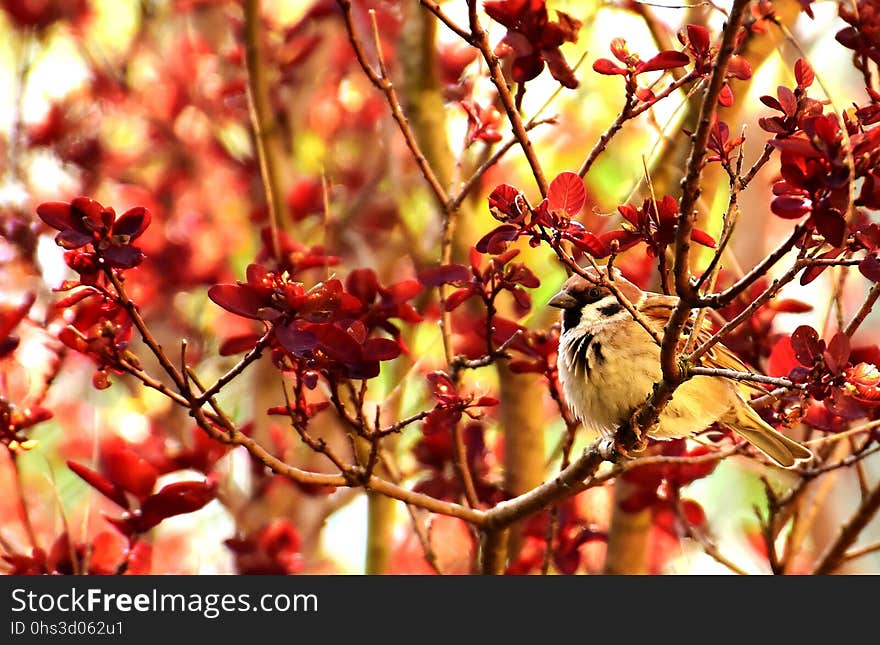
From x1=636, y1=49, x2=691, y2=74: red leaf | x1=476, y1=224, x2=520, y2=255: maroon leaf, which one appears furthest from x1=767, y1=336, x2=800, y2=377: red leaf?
x1=476, y1=224, x2=520, y2=255: maroon leaf

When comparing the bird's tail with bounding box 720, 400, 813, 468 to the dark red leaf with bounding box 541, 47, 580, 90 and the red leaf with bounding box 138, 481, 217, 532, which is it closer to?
the dark red leaf with bounding box 541, 47, 580, 90

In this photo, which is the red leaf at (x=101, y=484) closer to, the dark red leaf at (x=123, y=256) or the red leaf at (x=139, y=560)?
the red leaf at (x=139, y=560)

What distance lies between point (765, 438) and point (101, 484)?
5.91 feet

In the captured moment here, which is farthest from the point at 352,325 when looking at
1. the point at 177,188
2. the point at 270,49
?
the point at 177,188

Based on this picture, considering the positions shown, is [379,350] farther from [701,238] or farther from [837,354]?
[837,354]

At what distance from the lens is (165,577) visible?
9.06ft

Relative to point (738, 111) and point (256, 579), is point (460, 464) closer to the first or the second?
point (256, 579)

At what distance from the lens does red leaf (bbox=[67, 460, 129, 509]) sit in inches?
92.4

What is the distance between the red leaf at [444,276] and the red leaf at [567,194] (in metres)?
0.48

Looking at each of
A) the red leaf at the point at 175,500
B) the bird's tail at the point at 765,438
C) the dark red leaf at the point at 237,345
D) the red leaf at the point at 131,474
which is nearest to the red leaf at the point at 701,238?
the bird's tail at the point at 765,438

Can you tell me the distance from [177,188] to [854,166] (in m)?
3.91

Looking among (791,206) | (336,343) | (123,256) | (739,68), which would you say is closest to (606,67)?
(739,68)

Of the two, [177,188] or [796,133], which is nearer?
[796,133]

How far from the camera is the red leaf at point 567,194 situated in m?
1.94
